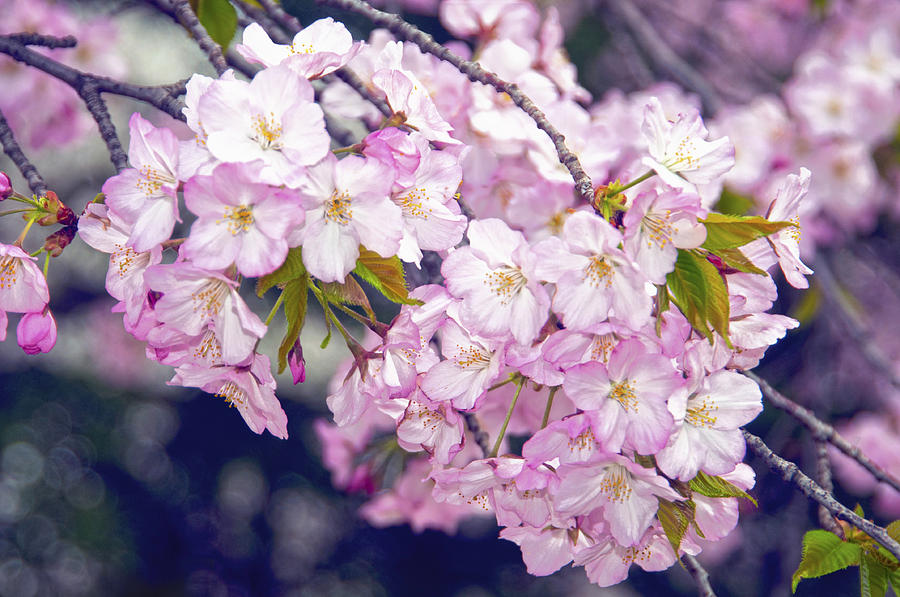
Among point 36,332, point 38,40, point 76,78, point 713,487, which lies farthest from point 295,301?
point 38,40

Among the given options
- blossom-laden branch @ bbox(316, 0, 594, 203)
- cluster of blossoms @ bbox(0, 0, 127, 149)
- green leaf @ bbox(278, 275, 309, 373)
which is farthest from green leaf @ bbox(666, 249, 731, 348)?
cluster of blossoms @ bbox(0, 0, 127, 149)

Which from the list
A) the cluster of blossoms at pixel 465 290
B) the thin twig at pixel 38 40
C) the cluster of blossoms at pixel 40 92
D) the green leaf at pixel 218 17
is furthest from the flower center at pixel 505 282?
the cluster of blossoms at pixel 40 92

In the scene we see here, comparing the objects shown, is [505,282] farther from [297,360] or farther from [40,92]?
[40,92]

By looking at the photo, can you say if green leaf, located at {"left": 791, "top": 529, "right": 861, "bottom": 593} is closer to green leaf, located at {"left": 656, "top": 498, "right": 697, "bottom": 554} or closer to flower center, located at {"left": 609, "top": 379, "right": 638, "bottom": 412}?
green leaf, located at {"left": 656, "top": 498, "right": 697, "bottom": 554}

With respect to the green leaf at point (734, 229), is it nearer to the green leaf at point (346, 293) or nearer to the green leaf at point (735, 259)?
the green leaf at point (735, 259)

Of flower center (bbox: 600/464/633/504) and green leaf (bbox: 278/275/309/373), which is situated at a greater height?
green leaf (bbox: 278/275/309/373)

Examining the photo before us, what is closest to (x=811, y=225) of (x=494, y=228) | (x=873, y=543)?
(x=873, y=543)
